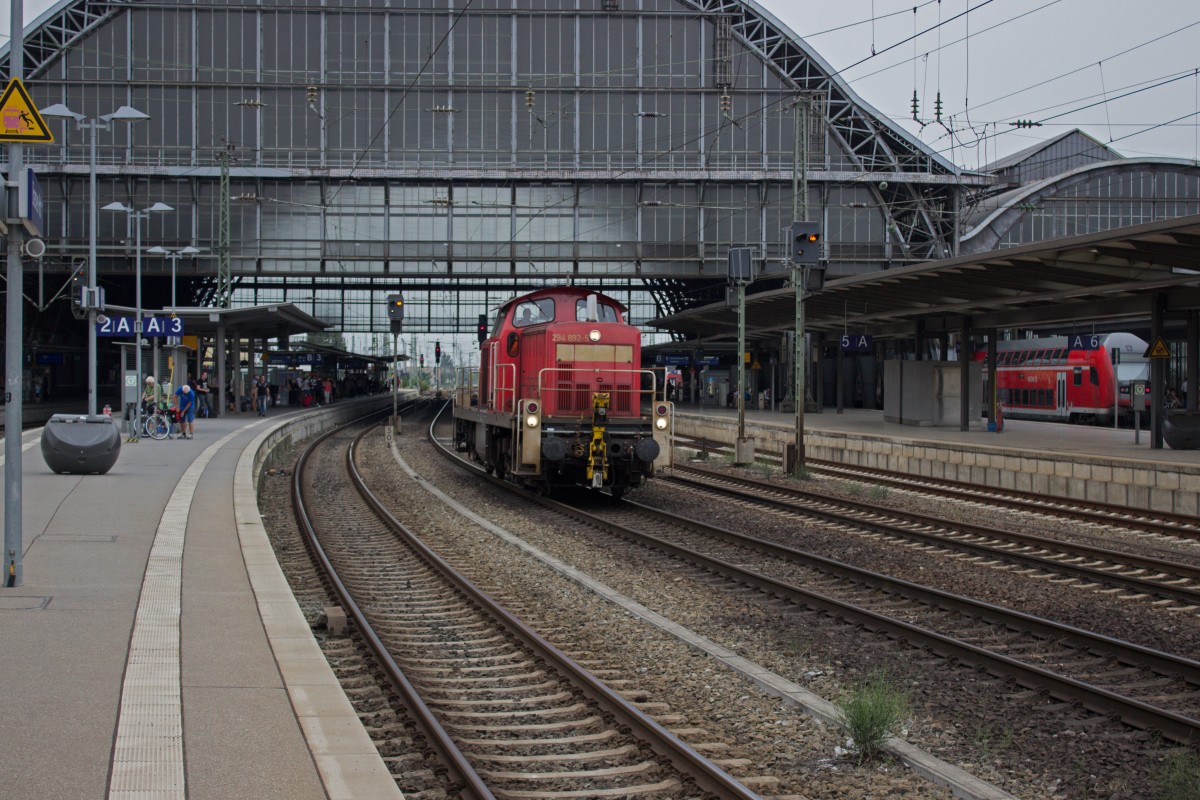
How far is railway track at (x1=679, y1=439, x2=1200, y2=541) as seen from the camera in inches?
627

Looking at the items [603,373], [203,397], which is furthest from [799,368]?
[203,397]

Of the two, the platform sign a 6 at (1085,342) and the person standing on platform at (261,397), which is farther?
the person standing on platform at (261,397)

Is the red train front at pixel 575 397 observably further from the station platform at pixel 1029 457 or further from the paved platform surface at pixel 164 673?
the station platform at pixel 1029 457

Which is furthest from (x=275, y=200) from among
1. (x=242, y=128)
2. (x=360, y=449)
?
(x=360, y=449)

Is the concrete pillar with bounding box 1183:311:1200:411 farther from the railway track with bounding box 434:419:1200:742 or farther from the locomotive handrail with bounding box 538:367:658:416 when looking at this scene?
the railway track with bounding box 434:419:1200:742

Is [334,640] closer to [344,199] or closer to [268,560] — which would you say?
[268,560]

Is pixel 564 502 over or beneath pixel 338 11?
beneath

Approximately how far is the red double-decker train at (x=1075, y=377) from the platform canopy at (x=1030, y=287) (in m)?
8.17

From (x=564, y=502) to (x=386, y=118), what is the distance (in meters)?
39.8

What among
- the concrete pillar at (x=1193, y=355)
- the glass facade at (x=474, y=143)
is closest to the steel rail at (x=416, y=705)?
the concrete pillar at (x=1193, y=355)

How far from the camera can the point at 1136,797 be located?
554 cm

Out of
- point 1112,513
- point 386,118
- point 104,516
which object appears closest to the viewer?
point 104,516

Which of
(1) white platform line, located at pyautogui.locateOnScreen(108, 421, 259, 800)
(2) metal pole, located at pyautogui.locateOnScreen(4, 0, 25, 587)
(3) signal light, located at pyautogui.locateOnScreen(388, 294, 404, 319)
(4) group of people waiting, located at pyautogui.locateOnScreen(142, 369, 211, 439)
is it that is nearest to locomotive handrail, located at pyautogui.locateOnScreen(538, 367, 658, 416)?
(1) white platform line, located at pyautogui.locateOnScreen(108, 421, 259, 800)

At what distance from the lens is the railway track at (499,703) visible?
18.4ft
